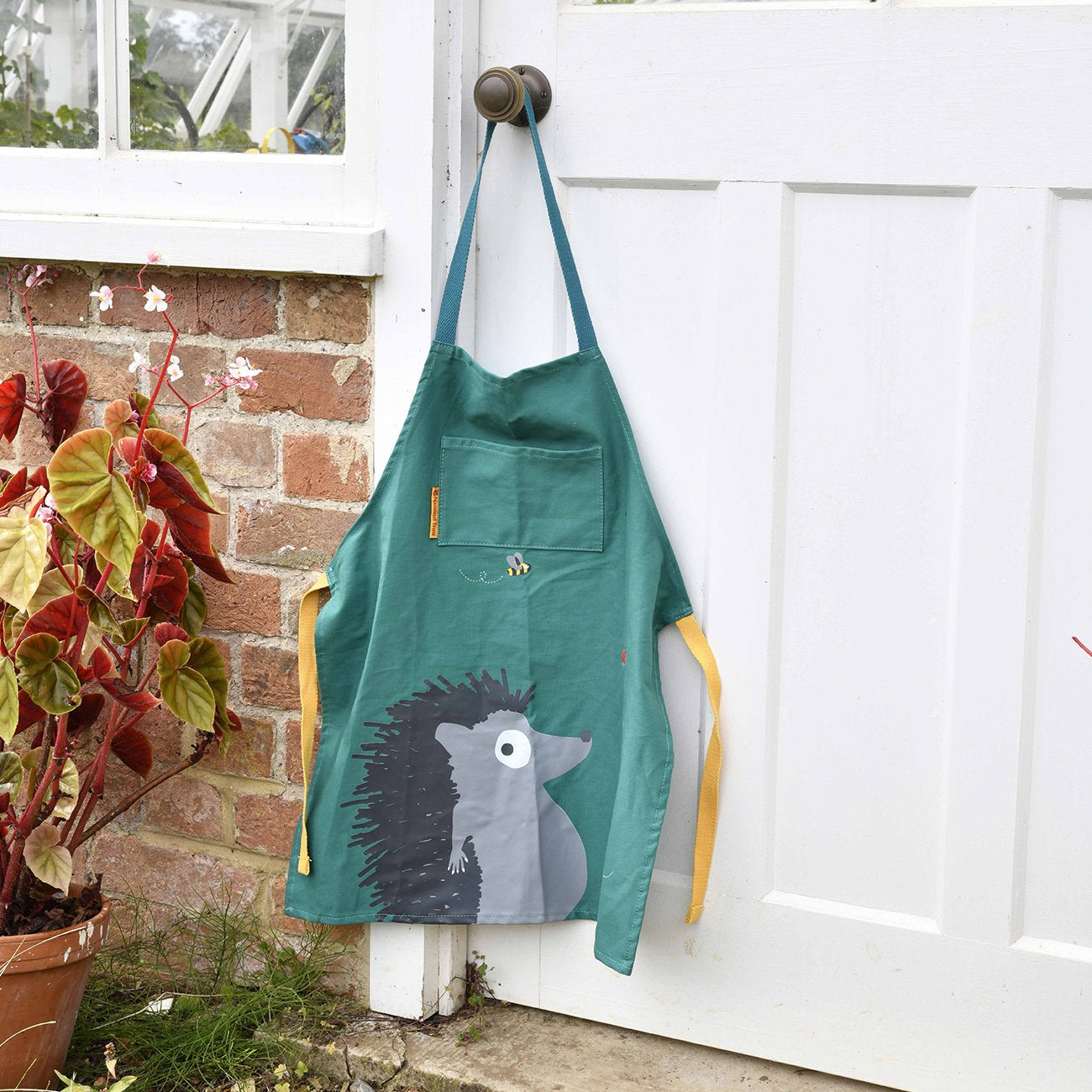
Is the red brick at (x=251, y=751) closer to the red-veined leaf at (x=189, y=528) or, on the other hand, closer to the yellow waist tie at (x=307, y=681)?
the yellow waist tie at (x=307, y=681)

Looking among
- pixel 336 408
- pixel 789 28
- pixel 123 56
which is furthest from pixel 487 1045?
pixel 123 56

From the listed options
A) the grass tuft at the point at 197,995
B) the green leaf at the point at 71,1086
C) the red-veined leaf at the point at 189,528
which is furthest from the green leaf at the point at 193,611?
the green leaf at the point at 71,1086

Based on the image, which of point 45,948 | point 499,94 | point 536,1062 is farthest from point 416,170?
point 536,1062

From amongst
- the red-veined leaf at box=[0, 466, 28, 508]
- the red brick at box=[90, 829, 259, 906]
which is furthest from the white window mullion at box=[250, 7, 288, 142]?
the red brick at box=[90, 829, 259, 906]

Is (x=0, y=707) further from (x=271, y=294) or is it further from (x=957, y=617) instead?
(x=957, y=617)

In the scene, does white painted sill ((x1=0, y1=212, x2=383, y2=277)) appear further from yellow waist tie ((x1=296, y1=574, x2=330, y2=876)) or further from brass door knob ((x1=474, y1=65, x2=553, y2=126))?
yellow waist tie ((x1=296, y1=574, x2=330, y2=876))

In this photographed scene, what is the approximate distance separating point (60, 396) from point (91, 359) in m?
0.12

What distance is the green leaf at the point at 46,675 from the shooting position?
60.3 inches

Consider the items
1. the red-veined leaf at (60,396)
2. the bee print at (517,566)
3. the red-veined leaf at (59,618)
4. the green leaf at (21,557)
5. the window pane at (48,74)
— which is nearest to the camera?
the green leaf at (21,557)

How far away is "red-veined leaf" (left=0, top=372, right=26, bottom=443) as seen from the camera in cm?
169

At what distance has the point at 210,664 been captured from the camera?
1.71 meters

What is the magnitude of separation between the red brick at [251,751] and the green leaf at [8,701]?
37cm

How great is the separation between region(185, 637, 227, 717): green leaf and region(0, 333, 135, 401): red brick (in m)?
0.43

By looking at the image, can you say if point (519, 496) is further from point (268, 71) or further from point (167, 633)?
point (268, 71)
